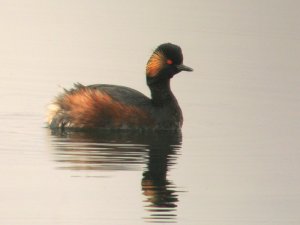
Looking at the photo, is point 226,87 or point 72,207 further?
point 226,87

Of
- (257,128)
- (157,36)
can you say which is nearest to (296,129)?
(257,128)

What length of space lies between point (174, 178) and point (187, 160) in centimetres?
119

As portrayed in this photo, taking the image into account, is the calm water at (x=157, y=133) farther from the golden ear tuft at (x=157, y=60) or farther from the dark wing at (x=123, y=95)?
the golden ear tuft at (x=157, y=60)

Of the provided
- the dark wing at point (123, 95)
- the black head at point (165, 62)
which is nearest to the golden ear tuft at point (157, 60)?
the black head at point (165, 62)

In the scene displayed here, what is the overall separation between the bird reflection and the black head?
3.82ft

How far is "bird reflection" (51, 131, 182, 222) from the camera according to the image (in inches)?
571

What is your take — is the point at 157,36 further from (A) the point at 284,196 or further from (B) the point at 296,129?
(A) the point at 284,196

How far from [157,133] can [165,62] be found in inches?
50.5

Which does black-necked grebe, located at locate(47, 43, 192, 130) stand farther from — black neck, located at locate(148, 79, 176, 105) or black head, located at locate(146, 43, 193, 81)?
black head, located at locate(146, 43, 193, 81)

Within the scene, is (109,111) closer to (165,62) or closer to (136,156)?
(165,62)

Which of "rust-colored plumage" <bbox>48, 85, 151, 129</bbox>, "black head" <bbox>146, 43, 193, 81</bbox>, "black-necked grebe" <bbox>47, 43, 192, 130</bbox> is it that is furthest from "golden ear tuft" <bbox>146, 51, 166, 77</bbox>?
"rust-colored plumage" <bbox>48, 85, 151, 129</bbox>

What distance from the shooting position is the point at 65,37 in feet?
95.3

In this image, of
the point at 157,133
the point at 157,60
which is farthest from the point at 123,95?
the point at 157,60

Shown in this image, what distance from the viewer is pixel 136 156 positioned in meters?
16.9
